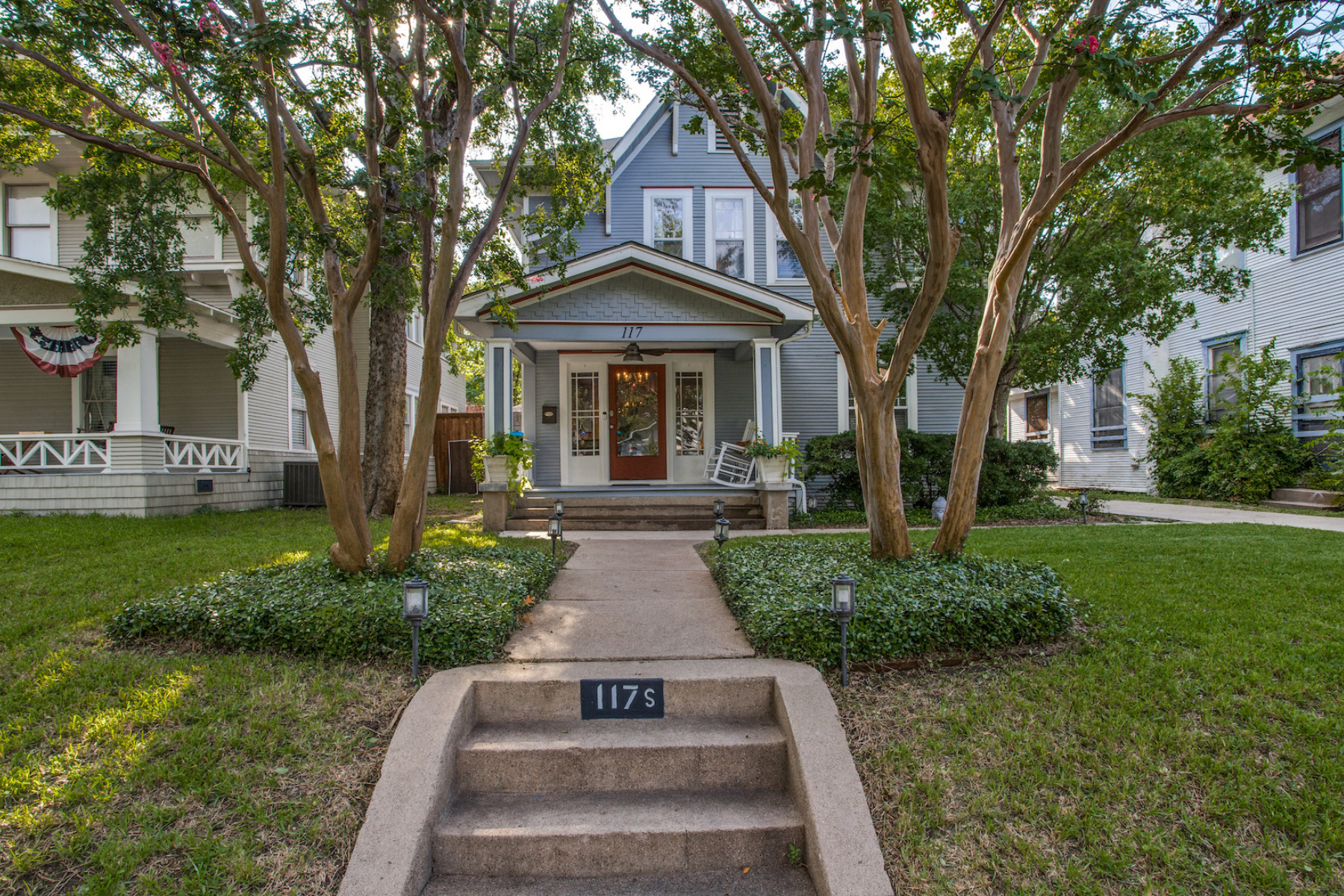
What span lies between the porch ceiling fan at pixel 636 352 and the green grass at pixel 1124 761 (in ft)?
24.8

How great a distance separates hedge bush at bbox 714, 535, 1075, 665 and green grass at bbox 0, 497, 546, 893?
214 cm

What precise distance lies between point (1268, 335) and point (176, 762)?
53.8 ft

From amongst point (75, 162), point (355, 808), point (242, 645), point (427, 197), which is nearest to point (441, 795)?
point (355, 808)

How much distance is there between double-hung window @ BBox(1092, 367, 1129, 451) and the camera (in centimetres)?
1595

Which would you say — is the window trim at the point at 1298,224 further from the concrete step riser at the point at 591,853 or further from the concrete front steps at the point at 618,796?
the concrete step riser at the point at 591,853

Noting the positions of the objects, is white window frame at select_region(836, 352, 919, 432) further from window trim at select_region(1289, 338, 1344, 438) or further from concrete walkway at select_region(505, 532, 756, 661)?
window trim at select_region(1289, 338, 1344, 438)

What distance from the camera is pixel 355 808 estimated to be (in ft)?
9.46

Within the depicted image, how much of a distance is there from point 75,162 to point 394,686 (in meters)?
14.5

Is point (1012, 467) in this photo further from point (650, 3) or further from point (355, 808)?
point (355, 808)

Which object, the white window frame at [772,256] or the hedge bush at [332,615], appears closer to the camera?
the hedge bush at [332,615]

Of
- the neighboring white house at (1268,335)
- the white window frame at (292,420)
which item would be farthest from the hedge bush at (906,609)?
the white window frame at (292,420)

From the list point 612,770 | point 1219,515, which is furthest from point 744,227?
point 612,770

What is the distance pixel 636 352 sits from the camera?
10773 millimetres

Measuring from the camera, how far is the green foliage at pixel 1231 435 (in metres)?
11.6
